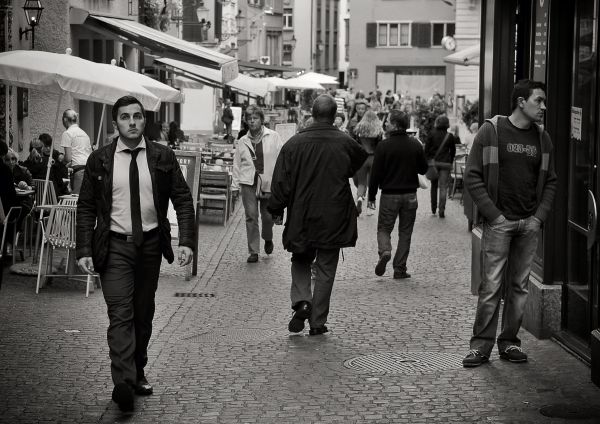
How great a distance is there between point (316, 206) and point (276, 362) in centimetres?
150

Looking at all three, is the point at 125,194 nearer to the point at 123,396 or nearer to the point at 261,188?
the point at 123,396

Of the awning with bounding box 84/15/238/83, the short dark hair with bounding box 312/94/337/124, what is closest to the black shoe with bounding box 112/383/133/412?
the short dark hair with bounding box 312/94/337/124

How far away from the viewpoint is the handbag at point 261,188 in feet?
51.8

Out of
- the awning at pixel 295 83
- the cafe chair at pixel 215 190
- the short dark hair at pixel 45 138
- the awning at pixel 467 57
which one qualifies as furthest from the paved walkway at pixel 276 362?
the awning at pixel 295 83

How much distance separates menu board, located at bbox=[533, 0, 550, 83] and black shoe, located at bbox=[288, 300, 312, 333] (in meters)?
2.59

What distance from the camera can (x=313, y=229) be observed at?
393 inches

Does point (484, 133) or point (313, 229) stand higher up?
point (484, 133)

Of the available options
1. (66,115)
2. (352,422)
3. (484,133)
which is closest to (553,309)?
(484,133)

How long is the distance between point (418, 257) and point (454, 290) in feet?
9.65

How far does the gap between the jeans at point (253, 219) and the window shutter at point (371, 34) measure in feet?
235

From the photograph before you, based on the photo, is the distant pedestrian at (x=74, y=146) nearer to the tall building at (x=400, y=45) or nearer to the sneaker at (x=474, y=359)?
the sneaker at (x=474, y=359)

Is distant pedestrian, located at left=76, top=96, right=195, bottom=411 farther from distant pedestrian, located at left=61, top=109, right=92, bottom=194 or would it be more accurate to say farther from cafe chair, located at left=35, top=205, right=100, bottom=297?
distant pedestrian, located at left=61, top=109, right=92, bottom=194

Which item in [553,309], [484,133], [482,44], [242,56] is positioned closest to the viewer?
[484,133]

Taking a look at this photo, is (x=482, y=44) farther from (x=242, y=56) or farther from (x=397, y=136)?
(x=242, y=56)
